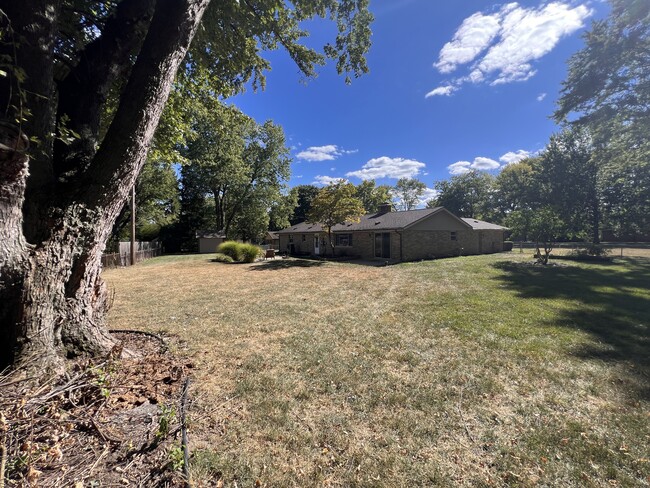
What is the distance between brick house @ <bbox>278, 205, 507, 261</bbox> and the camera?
2019 centimetres

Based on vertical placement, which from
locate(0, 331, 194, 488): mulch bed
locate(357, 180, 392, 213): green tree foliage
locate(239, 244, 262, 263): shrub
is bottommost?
locate(0, 331, 194, 488): mulch bed

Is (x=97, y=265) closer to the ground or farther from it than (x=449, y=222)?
closer to the ground

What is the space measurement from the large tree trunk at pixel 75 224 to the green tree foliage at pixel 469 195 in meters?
48.9

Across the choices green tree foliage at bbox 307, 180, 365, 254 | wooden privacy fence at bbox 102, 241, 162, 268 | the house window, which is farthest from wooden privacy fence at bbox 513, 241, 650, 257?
wooden privacy fence at bbox 102, 241, 162, 268

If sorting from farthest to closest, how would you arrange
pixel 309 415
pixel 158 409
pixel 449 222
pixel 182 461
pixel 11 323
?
1. pixel 449 222
2. pixel 309 415
3. pixel 158 409
4. pixel 11 323
5. pixel 182 461

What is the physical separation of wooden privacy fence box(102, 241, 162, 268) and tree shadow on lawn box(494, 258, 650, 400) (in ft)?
69.4

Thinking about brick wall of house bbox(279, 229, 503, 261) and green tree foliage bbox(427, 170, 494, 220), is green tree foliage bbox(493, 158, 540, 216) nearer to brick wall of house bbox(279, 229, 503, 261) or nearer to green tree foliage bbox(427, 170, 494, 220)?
green tree foliage bbox(427, 170, 494, 220)

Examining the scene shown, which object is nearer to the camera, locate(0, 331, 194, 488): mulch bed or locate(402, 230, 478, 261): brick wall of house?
locate(0, 331, 194, 488): mulch bed

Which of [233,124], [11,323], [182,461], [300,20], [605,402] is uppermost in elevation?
[300,20]

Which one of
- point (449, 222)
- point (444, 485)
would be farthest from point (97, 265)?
point (449, 222)

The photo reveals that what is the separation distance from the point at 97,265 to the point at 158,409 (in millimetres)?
1854

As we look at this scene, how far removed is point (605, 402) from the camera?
3.46 meters

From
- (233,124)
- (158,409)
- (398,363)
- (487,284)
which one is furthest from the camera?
(487,284)

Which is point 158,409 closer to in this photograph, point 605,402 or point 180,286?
point 605,402
